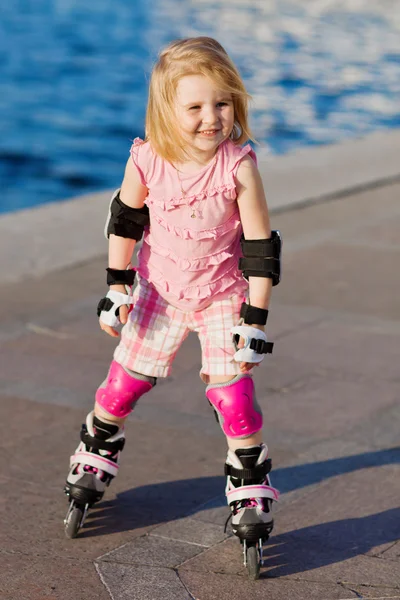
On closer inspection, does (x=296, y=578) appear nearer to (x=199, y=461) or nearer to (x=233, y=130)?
(x=199, y=461)

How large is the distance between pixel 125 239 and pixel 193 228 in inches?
11.8

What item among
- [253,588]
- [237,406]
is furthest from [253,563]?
[237,406]

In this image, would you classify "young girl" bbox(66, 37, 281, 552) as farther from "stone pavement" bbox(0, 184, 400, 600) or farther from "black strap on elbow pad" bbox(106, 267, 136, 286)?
"stone pavement" bbox(0, 184, 400, 600)

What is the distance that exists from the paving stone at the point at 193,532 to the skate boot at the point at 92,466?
0.81 feet

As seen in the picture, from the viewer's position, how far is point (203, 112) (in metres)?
3.59

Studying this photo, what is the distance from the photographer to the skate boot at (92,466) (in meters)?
4.00

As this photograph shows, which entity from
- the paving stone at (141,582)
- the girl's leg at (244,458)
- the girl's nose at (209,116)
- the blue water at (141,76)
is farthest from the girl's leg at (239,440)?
the blue water at (141,76)

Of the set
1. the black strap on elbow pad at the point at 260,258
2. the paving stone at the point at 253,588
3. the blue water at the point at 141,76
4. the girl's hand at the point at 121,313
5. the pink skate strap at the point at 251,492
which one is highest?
the blue water at the point at 141,76

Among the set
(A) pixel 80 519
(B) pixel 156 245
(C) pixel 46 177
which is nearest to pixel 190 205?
(B) pixel 156 245

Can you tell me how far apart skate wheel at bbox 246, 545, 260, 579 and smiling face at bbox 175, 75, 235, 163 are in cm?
129

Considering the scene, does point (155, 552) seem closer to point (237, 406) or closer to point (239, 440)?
point (239, 440)

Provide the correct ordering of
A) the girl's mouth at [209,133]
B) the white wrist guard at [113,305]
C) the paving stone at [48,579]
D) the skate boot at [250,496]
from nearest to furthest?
the paving stone at [48,579] → the girl's mouth at [209,133] → the skate boot at [250,496] → the white wrist guard at [113,305]

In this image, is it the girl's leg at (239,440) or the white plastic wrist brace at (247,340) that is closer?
the white plastic wrist brace at (247,340)

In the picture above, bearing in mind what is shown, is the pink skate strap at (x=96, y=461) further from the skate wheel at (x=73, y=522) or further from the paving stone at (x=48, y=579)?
the paving stone at (x=48, y=579)
